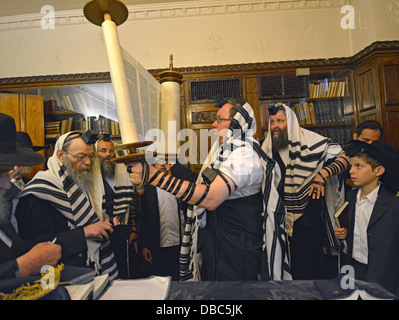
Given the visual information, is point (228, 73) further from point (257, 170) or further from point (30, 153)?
point (30, 153)

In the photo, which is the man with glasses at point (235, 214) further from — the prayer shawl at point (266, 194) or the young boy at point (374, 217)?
the young boy at point (374, 217)

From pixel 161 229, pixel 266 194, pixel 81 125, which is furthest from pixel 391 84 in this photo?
pixel 81 125

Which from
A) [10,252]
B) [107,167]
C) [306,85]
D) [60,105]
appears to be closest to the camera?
[10,252]

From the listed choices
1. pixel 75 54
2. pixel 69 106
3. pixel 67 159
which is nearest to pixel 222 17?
pixel 75 54

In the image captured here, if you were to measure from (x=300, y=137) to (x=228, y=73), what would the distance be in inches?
32.5

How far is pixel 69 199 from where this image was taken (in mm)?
802

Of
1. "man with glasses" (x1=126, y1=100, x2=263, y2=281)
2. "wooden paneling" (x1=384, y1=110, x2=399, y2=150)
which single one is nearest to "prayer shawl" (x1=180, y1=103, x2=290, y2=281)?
"man with glasses" (x1=126, y1=100, x2=263, y2=281)

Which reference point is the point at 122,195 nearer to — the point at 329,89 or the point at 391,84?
the point at 329,89

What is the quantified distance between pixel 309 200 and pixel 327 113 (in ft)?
1.75

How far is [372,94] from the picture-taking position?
4.46 ft

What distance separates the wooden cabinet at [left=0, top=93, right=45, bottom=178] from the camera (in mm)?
731

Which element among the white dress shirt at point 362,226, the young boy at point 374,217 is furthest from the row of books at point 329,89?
the white dress shirt at point 362,226

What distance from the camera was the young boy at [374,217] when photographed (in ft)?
2.39
